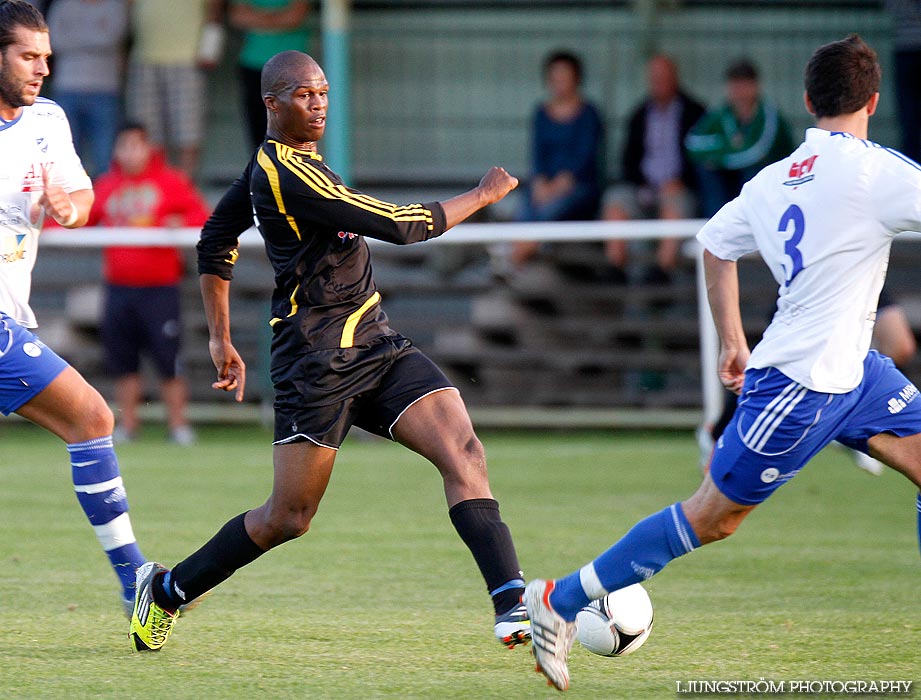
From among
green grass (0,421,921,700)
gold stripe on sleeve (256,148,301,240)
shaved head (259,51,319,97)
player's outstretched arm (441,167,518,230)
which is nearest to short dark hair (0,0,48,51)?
shaved head (259,51,319,97)

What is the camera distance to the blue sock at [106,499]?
5293mm

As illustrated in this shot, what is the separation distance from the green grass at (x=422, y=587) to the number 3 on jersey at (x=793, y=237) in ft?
4.20

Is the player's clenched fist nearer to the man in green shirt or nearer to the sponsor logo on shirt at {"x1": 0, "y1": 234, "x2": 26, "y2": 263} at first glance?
the sponsor logo on shirt at {"x1": 0, "y1": 234, "x2": 26, "y2": 263}

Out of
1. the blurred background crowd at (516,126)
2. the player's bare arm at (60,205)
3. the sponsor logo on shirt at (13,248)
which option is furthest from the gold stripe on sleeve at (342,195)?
the blurred background crowd at (516,126)

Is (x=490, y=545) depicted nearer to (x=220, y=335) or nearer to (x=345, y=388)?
(x=345, y=388)

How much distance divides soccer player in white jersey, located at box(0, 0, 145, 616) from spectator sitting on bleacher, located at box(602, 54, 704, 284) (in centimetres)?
783

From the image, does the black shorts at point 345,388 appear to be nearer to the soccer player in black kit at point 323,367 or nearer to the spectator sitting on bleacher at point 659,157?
the soccer player in black kit at point 323,367

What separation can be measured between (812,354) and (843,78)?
2.88 feet

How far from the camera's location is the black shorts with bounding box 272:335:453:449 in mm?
4895

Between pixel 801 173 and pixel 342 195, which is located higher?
pixel 801 173

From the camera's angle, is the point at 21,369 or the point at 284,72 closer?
the point at 284,72

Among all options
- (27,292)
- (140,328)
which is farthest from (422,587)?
(140,328)

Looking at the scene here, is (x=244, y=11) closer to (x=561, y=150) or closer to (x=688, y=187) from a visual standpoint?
(x=561, y=150)

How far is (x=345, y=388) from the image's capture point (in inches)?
194
